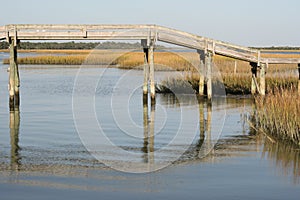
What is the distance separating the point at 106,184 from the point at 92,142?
4.52m

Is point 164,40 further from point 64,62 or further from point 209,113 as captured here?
point 64,62

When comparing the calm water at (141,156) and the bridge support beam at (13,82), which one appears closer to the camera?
the calm water at (141,156)

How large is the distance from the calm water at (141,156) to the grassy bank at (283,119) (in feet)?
1.62

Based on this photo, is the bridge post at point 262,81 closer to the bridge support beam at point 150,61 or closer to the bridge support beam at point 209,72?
the bridge support beam at point 209,72

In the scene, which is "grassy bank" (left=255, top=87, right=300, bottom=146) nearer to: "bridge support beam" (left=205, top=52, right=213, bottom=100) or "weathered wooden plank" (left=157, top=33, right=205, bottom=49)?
"weathered wooden plank" (left=157, top=33, right=205, bottom=49)

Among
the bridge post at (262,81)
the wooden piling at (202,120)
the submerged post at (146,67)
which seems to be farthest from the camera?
the bridge post at (262,81)

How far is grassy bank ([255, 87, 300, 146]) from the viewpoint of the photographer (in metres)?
13.9

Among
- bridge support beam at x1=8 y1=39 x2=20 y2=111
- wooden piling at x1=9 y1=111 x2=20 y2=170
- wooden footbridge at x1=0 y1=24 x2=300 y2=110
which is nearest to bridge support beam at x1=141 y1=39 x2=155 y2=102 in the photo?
wooden footbridge at x1=0 y1=24 x2=300 y2=110

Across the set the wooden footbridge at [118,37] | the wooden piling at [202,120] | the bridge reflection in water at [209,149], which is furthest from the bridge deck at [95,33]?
the bridge reflection in water at [209,149]

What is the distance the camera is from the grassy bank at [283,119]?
13.9 m

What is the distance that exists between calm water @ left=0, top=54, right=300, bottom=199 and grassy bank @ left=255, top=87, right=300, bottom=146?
493mm

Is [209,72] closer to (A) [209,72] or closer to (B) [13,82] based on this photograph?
(A) [209,72]

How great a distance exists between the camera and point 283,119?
14477 millimetres

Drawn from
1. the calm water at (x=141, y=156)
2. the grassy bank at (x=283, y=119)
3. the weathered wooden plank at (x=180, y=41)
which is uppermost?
the weathered wooden plank at (x=180, y=41)
